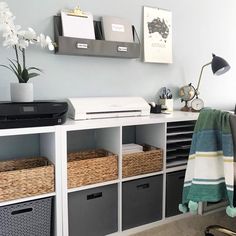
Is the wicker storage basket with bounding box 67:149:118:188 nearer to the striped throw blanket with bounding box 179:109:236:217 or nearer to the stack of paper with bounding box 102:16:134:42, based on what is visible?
the striped throw blanket with bounding box 179:109:236:217

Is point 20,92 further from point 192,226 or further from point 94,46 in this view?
point 192,226

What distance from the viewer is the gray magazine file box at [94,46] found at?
1894 millimetres

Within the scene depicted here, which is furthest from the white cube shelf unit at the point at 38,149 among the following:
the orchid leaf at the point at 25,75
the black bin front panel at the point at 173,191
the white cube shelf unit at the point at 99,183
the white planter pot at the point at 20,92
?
the black bin front panel at the point at 173,191

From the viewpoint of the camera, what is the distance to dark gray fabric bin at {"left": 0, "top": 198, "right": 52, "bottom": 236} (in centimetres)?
155

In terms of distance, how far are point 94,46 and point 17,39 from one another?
570mm

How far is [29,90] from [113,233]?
3.56 feet

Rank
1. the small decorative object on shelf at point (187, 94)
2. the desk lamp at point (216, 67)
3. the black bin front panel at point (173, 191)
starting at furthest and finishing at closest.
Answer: the small decorative object on shelf at point (187, 94), the desk lamp at point (216, 67), the black bin front panel at point (173, 191)

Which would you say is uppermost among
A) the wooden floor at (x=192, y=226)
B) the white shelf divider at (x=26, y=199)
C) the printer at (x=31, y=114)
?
the printer at (x=31, y=114)

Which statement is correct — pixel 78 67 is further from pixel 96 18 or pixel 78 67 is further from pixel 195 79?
pixel 195 79

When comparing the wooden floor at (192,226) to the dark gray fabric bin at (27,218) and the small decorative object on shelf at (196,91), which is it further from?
the small decorative object on shelf at (196,91)

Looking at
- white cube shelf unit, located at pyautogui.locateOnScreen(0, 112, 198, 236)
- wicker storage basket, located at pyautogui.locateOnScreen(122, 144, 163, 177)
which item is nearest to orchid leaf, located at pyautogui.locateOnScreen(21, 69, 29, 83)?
white cube shelf unit, located at pyautogui.locateOnScreen(0, 112, 198, 236)

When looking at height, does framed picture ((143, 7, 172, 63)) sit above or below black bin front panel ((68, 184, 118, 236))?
above

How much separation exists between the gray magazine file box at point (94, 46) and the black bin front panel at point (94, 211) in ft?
3.08

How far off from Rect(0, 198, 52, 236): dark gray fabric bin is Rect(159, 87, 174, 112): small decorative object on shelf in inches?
49.1
